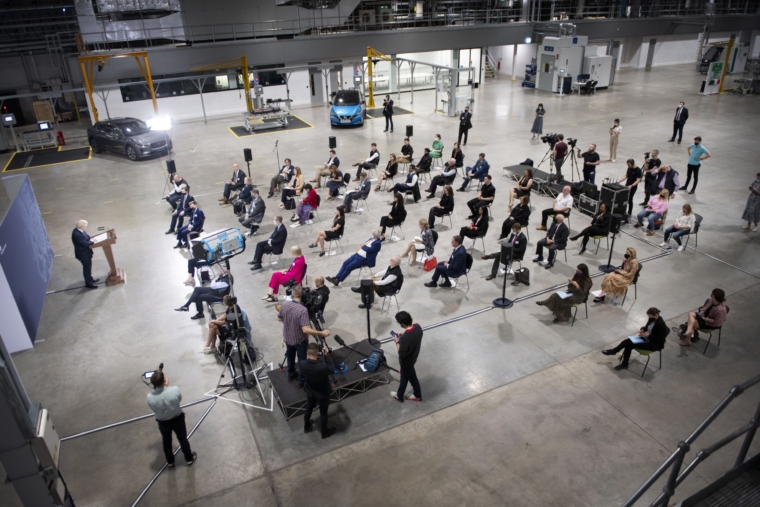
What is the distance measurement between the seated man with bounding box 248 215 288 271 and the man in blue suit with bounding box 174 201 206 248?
1.56 m

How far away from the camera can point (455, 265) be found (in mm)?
9719

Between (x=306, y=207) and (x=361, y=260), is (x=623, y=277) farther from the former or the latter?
(x=306, y=207)

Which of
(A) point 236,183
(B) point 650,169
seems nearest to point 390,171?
(A) point 236,183

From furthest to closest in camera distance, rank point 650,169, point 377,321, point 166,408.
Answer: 1. point 650,169
2. point 377,321
3. point 166,408

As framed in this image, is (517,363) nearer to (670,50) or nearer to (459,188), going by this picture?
(459,188)

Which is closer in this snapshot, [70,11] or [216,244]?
[216,244]

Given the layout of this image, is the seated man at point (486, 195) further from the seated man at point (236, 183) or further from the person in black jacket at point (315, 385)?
the person in black jacket at point (315, 385)

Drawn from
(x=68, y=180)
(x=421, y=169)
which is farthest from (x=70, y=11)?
(x=421, y=169)

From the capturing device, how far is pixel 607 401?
724cm

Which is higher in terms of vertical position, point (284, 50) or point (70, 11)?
point (70, 11)

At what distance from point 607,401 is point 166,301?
25.1 feet

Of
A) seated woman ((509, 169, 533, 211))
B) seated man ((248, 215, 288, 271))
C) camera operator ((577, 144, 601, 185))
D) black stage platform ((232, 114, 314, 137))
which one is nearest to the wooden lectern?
seated man ((248, 215, 288, 271))

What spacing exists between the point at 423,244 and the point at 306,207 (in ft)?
12.3

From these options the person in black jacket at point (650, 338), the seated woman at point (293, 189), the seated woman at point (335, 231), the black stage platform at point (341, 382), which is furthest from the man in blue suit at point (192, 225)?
the person in black jacket at point (650, 338)
